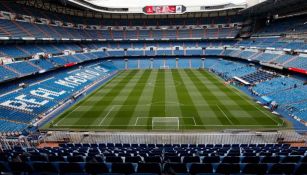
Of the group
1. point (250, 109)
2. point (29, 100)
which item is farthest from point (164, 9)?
point (29, 100)

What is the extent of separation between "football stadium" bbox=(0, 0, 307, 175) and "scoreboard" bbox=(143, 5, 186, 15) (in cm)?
32

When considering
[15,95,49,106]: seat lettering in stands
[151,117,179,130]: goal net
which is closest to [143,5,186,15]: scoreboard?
[15,95,49,106]: seat lettering in stands

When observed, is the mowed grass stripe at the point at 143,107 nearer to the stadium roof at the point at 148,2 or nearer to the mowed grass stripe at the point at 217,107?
the mowed grass stripe at the point at 217,107

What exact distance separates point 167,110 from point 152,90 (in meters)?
11.2

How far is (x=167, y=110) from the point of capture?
28344 mm

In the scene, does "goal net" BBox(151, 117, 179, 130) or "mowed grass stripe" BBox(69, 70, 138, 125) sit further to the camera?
"mowed grass stripe" BBox(69, 70, 138, 125)

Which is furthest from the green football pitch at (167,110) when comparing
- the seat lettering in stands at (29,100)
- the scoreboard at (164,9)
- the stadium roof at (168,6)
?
the scoreboard at (164,9)

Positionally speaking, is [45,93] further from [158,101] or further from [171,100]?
[171,100]

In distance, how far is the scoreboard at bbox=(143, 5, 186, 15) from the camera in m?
68.5

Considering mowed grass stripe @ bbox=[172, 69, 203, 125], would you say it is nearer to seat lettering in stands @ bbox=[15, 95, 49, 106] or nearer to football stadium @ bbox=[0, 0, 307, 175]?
football stadium @ bbox=[0, 0, 307, 175]

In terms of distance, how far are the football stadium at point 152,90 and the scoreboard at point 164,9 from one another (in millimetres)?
320

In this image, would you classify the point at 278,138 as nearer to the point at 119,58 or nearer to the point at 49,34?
the point at 49,34

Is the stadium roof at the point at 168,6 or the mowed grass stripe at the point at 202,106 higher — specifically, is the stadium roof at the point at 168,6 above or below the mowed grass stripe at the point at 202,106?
above

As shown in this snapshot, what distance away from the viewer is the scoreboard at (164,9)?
68500mm
